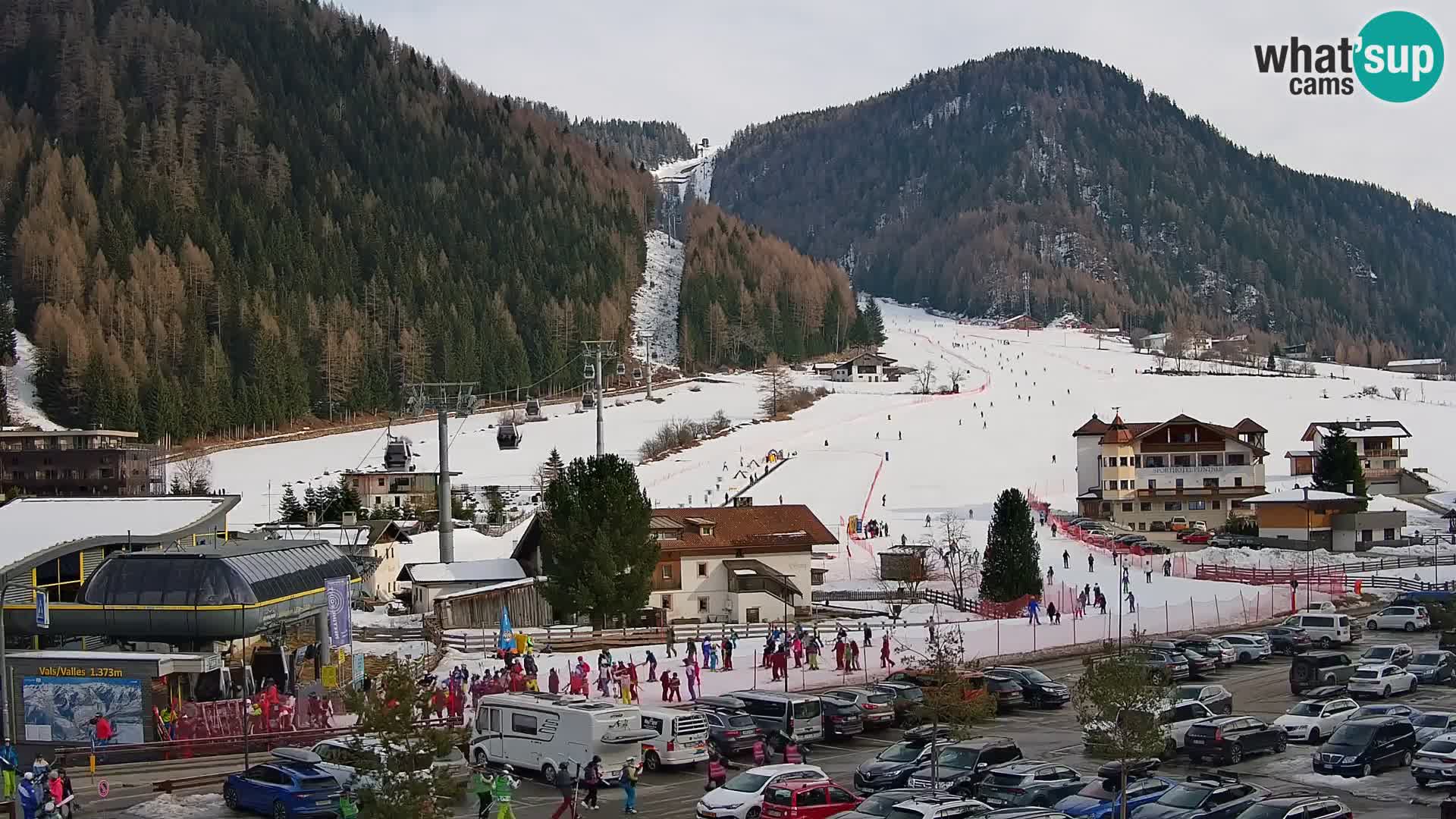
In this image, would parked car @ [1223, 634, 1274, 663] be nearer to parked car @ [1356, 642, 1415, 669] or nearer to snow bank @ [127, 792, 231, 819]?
parked car @ [1356, 642, 1415, 669]

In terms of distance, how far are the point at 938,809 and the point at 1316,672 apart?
623 inches

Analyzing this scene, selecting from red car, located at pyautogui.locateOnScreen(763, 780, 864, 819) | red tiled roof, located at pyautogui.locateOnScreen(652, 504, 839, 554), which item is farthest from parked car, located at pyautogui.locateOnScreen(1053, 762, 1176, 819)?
red tiled roof, located at pyautogui.locateOnScreen(652, 504, 839, 554)

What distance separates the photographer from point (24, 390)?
11469 centimetres

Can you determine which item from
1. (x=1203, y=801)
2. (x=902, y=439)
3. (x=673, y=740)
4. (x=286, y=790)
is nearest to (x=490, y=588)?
(x=673, y=740)

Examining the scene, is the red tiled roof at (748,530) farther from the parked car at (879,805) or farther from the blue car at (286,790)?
the parked car at (879,805)

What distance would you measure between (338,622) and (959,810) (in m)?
15.8

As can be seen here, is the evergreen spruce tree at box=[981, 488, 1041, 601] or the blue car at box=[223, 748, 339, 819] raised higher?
the evergreen spruce tree at box=[981, 488, 1041, 601]

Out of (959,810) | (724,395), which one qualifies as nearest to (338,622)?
(959,810)

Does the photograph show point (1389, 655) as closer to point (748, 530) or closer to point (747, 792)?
point (747, 792)

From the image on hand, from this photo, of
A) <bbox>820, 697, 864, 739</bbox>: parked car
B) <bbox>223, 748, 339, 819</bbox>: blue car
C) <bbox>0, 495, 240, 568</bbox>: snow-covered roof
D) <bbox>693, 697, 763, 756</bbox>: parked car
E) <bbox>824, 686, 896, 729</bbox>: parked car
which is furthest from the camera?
<bbox>0, 495, 240, 568</bbox>: snow-covered roof

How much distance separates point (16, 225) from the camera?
13988 centimetres

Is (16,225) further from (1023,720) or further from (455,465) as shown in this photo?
(1023,720)

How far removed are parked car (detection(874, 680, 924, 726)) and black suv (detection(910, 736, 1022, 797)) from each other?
15.6 ft

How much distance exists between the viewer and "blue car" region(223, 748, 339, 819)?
20859 millimetres
